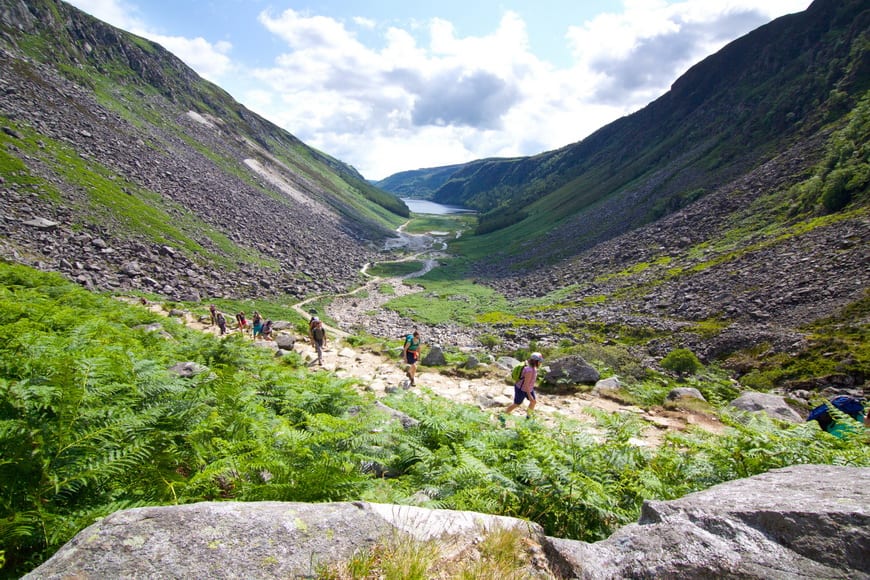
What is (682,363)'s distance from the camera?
75.3ft

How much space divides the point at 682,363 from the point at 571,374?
11191mm

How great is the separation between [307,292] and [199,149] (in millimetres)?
44564

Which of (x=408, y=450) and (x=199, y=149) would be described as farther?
(x=199, y=149)

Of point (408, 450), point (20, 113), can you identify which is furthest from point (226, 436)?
point (20, 113)

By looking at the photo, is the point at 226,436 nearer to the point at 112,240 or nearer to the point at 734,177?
the point at 112,240

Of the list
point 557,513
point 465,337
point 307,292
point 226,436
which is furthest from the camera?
point 307,292

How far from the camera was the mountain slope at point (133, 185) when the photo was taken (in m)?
33.1

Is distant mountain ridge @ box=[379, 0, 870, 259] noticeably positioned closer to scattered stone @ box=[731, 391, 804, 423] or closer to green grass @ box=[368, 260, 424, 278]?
green grass @ box=[368, 260, 424, 278]

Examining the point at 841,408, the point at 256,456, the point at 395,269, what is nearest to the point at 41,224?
the point at 256,456

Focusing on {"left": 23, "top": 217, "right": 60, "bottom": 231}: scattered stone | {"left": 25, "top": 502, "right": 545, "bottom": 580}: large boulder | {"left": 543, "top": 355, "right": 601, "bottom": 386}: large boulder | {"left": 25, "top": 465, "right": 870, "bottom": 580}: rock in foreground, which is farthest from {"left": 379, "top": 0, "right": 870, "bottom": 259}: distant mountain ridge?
{"left": 25, "top": 502, "right": 545, "bottom": 580}: large boulder

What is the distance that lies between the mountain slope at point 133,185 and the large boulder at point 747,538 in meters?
35.4

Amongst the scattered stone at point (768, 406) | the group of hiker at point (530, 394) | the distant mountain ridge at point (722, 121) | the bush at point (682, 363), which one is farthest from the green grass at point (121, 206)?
the distant mountain ridge at point (722, 121)

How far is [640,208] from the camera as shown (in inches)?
2913

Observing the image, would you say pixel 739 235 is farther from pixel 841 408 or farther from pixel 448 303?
pixel 841 408
